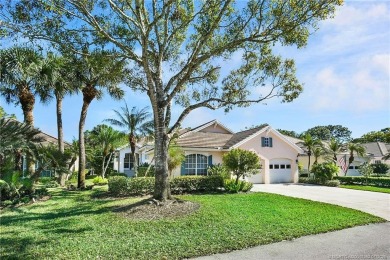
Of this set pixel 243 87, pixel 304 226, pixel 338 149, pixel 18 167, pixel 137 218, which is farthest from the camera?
pixel 338 149

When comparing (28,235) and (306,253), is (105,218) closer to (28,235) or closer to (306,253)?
(28,235)

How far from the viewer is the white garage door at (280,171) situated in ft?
88.7

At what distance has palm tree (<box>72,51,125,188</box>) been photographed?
12000mm

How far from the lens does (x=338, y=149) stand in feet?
119

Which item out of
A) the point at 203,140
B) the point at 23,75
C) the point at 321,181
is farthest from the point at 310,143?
the point at 23,75

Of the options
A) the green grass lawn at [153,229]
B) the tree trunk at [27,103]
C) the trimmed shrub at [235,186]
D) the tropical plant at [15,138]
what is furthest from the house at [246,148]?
the green grass lawn at [153,229]

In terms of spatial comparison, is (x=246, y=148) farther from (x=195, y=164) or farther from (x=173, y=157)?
(x=173, y=157)

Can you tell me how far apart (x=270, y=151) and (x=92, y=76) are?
16959 millimetres

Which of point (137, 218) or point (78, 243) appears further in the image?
point (137, 218)

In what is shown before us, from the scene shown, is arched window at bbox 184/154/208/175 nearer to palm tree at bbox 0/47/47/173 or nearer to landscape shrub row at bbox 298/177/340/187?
landscape shrub row at bbox 298/177/340/187

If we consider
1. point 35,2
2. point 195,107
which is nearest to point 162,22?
point 195,107

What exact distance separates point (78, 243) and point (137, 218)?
2702 millimetres

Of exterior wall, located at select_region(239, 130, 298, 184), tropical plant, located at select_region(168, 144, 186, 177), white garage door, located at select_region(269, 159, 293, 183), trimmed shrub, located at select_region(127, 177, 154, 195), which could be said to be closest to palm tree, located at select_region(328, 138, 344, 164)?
exterior wall, located at select_region(239, 130, 298, 184)

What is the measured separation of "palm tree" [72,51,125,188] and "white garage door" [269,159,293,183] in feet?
50.0
